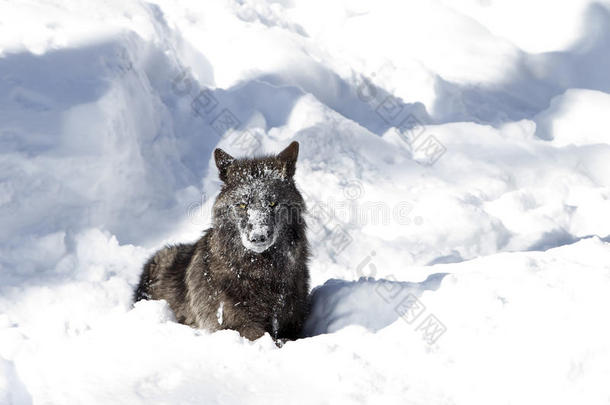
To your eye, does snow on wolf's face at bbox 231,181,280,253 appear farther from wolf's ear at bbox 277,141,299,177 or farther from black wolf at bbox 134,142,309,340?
wolf's ear at bbox 277,141,299,177

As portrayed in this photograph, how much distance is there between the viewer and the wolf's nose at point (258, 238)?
377cm

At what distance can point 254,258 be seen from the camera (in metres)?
4.07

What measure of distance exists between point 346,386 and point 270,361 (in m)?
0.49

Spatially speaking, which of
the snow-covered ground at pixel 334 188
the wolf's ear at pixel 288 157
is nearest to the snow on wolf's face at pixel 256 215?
the wolf's ear at pixel 288 157

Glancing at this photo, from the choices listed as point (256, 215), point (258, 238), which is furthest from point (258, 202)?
point (258, 238)

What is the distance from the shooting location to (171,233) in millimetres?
6984

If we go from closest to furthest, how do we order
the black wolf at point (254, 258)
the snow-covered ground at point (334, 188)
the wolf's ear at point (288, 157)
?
the snow-covered ground at point (334, 188)
the black wolf at point (254, 258)
the wolf's ear at point (288, 157)

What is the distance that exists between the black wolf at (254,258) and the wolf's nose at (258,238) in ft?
0.09

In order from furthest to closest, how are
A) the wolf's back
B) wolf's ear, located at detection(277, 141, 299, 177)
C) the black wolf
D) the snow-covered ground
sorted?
the wolf's back
wolf's ear, located at detection(277, 141, 299, 177)
the black wolf
the snow-covered ground

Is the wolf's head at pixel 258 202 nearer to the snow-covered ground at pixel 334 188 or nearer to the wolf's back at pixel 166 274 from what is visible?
the snow-covered ground at pixel 334 188

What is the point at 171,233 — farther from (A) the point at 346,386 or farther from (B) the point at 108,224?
(A) the point at 346,386

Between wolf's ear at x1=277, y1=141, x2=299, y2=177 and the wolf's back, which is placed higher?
wolf's ear at x1=277, y1=141, x2=299, y2=177

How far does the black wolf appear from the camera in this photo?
3994 millimetres

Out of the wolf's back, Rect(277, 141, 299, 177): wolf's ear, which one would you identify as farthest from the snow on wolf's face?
the wolf's back
